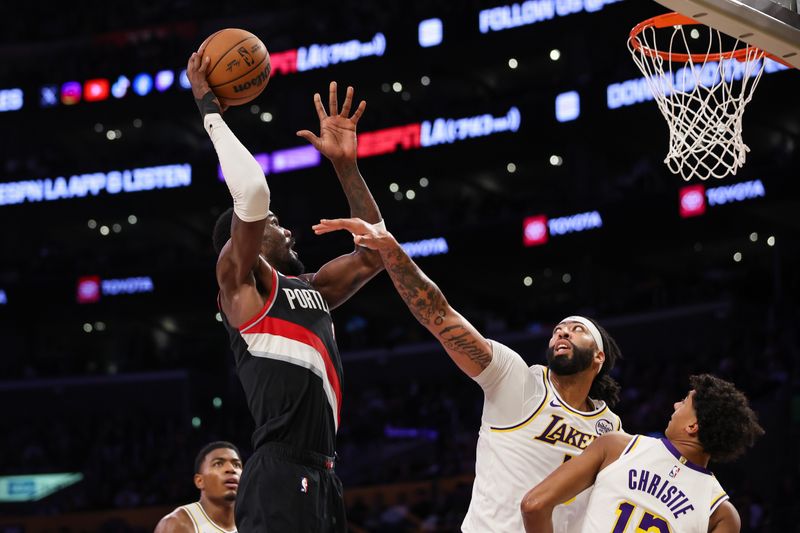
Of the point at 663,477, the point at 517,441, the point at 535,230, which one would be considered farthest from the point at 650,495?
the point at 535,230

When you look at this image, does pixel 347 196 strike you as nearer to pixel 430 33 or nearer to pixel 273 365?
pixel 273 365

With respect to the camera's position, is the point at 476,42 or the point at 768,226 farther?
the point at 476,42

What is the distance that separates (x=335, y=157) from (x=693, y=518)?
7.60 ft

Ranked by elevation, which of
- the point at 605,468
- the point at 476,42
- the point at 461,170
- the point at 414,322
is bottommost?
the point at 605,468

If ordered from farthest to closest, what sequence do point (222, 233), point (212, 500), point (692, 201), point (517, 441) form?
point (692, 201) < point (212, 500) < point (517, 441) < point (222, 233)

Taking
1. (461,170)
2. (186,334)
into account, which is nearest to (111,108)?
(186,334)

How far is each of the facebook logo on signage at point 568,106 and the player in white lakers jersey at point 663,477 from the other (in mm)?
21071

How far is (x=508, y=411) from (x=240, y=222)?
1.59 m

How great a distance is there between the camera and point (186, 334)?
1328 inches

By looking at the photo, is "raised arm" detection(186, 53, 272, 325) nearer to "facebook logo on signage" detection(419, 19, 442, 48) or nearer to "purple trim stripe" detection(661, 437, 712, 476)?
"purple trim stripe" detection(661, 437, 712, 476)

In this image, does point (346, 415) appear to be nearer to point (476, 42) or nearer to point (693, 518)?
point (476, 42)

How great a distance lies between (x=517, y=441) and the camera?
4.84 m

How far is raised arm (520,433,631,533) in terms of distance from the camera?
421 cm

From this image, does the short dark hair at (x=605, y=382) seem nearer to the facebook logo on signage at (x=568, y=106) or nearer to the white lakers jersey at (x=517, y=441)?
the white lakers jersey at (x=517, y=441)
